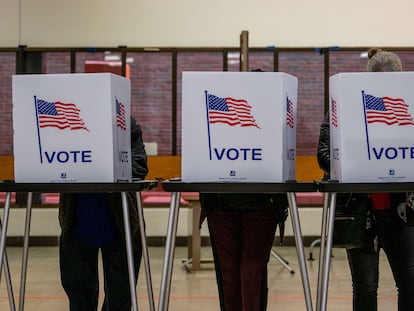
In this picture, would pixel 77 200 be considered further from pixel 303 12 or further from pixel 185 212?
pixel 303 12

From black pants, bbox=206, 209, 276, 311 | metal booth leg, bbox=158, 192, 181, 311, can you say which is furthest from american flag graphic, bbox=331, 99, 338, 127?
metal booth leg, bbox=158, 192, 181, 311

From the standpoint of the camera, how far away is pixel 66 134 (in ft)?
7.32

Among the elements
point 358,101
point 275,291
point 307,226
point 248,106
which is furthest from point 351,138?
point 307,226

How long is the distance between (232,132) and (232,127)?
0.06ft

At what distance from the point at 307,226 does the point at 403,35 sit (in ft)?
7.96

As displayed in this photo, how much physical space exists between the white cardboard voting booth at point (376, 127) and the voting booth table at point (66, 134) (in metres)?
0.73

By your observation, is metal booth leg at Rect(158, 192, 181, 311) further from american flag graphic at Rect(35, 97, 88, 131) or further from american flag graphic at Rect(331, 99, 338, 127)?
american flag graphic at Rect(331, 99, 338, 127)

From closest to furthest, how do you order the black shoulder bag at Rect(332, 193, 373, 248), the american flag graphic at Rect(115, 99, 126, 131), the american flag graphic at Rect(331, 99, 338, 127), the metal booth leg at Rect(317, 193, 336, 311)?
the metal booth leg at Rect(317, 193, 336, 311)
the american flag graphic at Rect(331, 99, 338, 127)
the american flag graphic at Rect(115, 99, 126, 131)
the black shoulder bag at Rect(332, 193, 373, 248)

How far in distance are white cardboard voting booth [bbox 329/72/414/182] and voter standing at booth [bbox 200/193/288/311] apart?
36cm

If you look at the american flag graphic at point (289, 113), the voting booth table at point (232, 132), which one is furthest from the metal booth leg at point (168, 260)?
the american flag graphic at point (289, 113)

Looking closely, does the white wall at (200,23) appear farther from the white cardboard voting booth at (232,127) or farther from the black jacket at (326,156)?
the white cardboard voting booth at (232,127)

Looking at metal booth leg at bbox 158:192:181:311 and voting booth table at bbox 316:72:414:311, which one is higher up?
voting booth table at bbox 316:72:414:311

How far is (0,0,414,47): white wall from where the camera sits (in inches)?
273

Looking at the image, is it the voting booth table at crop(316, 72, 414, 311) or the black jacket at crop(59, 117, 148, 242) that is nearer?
the voting booth table at crop(316, 72, 414, 311)
